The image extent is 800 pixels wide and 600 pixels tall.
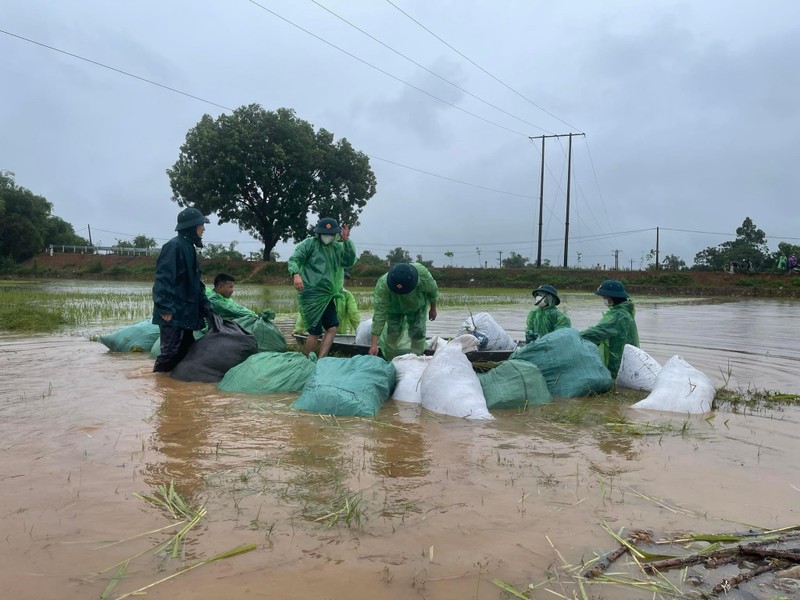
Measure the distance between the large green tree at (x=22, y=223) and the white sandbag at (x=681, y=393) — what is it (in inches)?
1615

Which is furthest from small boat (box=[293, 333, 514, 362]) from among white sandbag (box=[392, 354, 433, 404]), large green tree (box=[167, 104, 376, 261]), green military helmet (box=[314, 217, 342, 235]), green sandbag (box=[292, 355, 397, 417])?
large green tree (box=[167, 104, 376, 261])

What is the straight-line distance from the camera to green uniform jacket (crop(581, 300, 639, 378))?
205 inches

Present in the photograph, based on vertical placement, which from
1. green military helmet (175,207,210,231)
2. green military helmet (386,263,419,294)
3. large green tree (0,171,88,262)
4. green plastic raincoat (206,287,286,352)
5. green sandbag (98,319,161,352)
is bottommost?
green sandbag (98,319,161,352)

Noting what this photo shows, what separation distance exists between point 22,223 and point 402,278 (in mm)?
39653

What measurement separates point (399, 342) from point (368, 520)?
315cm

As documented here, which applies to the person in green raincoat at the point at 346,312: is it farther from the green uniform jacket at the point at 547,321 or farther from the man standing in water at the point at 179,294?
the green uniform jacket at the point at 547,321

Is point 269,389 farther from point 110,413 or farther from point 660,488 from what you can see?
point 660,488

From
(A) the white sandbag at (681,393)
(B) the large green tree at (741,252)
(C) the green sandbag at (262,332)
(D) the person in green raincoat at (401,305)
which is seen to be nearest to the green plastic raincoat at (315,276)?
(C) the green sandbag at (262,332)

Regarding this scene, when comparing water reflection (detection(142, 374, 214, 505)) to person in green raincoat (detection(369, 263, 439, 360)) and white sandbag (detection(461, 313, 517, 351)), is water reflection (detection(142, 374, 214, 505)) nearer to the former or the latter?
person in green raincoat (detection(369, 263, 439, 360))

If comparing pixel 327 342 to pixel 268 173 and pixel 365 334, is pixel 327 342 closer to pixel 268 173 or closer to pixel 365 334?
pixel 365 334

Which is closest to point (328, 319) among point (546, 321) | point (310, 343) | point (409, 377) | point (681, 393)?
point (310, 343)

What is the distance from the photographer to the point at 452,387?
4.06m

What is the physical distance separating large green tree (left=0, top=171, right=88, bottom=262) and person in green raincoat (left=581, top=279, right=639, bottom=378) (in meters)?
40.2

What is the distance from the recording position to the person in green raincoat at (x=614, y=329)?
522cm
